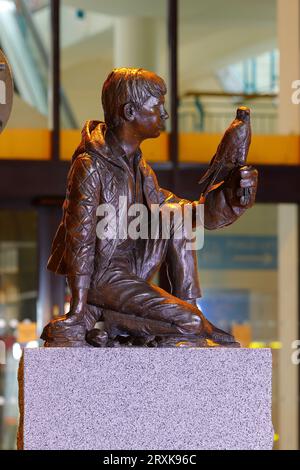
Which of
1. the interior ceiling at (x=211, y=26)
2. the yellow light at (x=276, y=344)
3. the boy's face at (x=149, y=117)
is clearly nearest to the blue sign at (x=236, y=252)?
the yellow light at (x=276, y=344)

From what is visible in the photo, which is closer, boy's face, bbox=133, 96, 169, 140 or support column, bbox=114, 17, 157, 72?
boy's face, bbox=133, 96, 169, 140

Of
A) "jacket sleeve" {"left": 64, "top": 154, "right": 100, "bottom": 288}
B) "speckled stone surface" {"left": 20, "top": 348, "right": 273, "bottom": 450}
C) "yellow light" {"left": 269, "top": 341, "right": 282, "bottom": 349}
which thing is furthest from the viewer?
"yellow light" {"left": 269, "top": 341, "right": 282, "bottom": 349}

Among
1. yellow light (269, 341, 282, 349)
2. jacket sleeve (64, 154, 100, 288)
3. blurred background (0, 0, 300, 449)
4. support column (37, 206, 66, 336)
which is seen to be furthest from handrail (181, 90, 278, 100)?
jacket sleeve (64, 154, 100, 288)

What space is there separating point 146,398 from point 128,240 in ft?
1.80

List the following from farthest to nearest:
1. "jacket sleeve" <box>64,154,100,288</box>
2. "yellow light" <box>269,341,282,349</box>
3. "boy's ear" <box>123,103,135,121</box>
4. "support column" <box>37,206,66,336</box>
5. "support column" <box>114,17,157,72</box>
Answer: "yellow light" <box>269,341,282,349</box> → "support column" <box>114,17,157,72</box> → "support column" <box>37,206,66,336</box> → "boy's ear" <box>123,103,135,121</box> → "jacket sleeve" <box>64,154,100,288</box>

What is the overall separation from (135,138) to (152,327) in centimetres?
60

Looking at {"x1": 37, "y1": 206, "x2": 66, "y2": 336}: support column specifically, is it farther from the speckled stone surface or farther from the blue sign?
the speckled stone surface

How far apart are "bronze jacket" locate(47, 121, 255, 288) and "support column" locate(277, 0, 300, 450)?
14.6 feet

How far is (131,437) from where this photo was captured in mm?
3473

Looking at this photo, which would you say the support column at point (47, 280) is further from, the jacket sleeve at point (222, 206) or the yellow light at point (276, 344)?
the jacket sleeve at point (222, 206)

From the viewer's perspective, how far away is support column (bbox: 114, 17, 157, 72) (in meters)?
8.11

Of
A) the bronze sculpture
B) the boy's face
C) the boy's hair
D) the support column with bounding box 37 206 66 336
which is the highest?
the boy's hair

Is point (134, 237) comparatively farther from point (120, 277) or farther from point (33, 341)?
point (33, 341)

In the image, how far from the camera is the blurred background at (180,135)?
7875 mm
